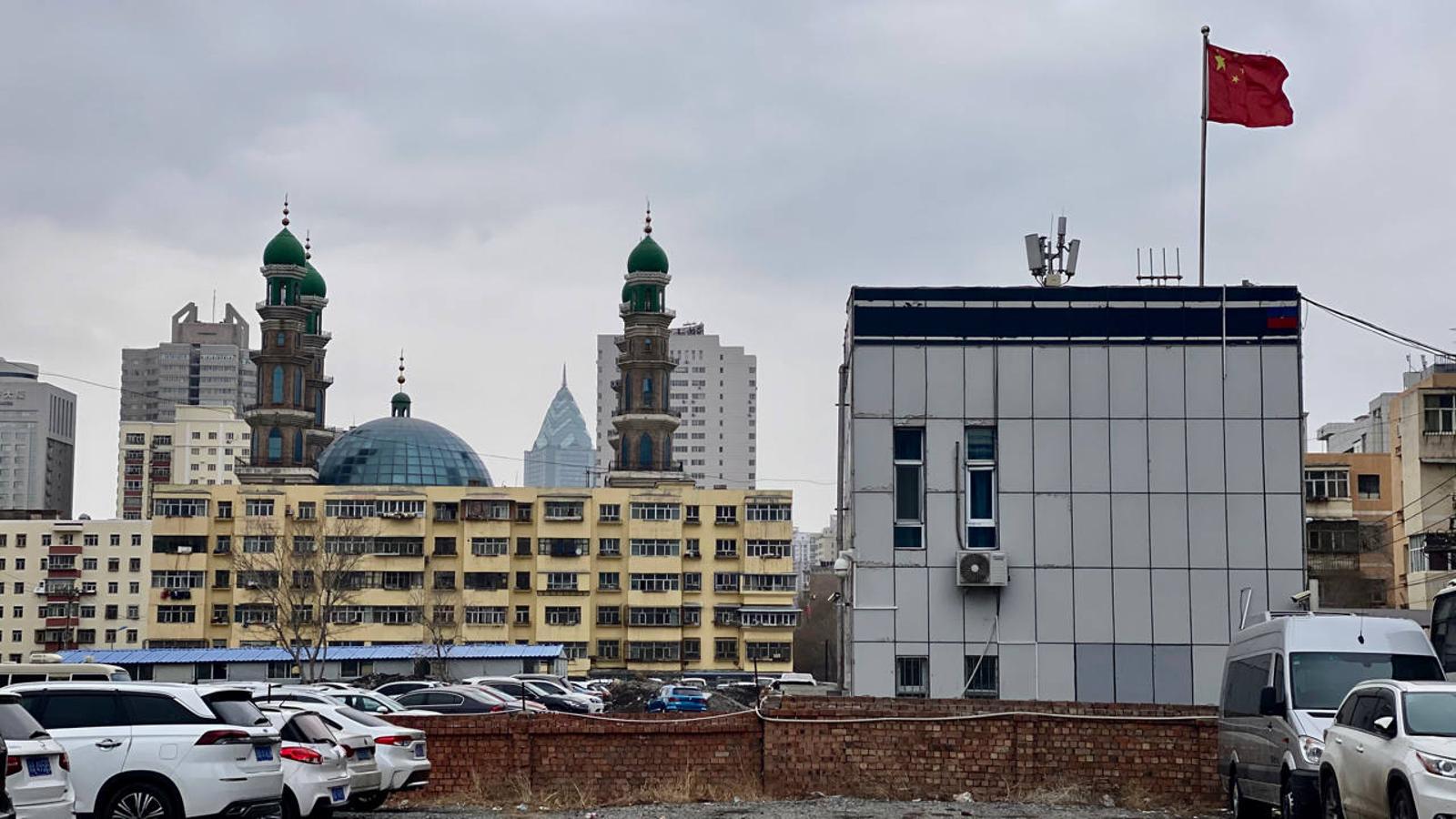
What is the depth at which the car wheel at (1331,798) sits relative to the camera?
51.3ft

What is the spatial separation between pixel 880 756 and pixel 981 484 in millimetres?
7042

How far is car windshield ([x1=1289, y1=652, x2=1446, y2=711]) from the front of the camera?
57.0 feet

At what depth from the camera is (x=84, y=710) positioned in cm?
1620

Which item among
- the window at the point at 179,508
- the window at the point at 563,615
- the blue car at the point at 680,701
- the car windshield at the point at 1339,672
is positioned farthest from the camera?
the window at the point at 179,508

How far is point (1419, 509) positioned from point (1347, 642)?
64.4 m

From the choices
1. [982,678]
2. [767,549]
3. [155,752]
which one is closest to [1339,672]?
[982,678]

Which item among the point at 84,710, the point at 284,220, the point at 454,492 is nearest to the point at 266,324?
the point at 284,220

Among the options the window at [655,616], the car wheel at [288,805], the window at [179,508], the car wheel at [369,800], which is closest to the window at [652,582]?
the window at [655,616]

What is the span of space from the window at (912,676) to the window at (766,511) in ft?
254

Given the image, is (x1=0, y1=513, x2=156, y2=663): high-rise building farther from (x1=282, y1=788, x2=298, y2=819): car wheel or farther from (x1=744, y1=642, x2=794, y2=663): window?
(x1=282, y1=788, x2=298, y2=819): car wheel

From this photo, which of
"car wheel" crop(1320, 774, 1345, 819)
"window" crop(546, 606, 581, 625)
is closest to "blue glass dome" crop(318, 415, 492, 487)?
"window" crop(546, 606, 581, 625)

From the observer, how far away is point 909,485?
28062mm

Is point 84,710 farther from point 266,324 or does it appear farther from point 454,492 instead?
point 266,324

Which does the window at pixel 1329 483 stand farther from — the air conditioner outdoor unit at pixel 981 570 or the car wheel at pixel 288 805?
the car wheel at pixel 288 805
